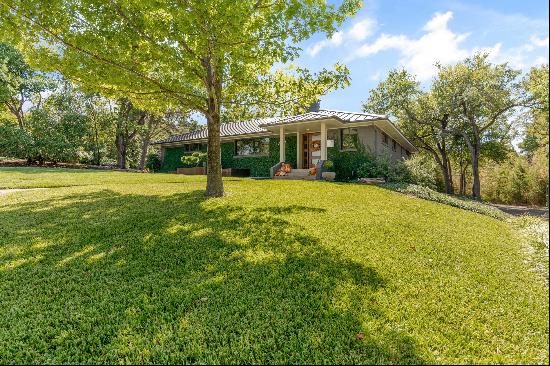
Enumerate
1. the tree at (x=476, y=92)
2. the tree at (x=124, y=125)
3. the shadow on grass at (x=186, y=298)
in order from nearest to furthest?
the shadow on grass at (x=186, y=298) → the tree at (x=476, y=92) → the tree at (x=124, y=125)

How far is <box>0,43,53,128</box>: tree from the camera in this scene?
22.3 metres

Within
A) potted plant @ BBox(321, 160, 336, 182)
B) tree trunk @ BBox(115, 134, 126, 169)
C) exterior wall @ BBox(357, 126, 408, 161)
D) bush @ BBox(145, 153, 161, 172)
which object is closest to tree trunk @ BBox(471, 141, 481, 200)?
exterior wall @ BBox(357, 126, 408, 161)

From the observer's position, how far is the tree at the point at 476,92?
64.9 ft

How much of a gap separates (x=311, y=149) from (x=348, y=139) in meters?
2.59

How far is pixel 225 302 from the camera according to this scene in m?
3.14

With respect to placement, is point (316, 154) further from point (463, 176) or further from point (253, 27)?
point (463, 176)

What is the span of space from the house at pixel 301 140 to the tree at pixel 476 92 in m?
4.42

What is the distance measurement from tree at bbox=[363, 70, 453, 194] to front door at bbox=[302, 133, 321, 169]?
793 cm

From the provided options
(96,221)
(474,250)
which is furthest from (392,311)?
(96,221)

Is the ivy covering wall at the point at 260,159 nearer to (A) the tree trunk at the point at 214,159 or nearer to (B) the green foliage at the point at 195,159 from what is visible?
(B) the green foliage at the point at 195,159

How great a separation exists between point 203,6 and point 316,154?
46.3ft

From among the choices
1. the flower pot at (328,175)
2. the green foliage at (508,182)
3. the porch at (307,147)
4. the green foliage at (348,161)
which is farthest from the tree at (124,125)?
the green foliage at (508,182)

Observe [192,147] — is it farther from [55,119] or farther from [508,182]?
[508,182]

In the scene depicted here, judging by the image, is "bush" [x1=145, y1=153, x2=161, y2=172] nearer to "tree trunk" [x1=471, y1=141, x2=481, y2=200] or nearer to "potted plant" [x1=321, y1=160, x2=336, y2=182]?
"potted plant" [x1=321, y1=160, x2=336, y2=182]
